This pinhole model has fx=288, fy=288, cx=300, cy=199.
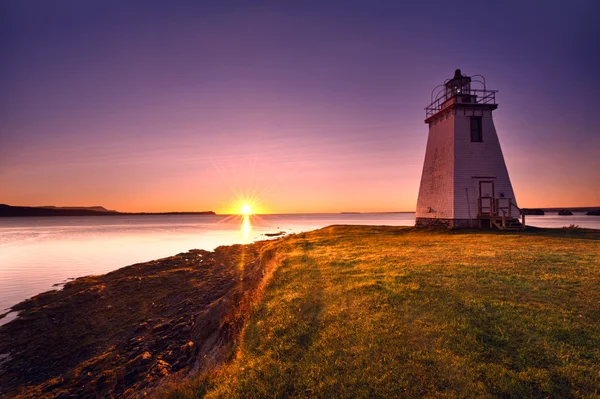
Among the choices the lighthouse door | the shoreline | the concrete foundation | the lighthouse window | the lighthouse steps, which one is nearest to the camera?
the shoreline

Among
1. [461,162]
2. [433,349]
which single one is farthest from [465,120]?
[433,349]

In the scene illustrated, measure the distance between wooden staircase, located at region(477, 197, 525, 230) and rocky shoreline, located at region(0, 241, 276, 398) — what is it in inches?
908

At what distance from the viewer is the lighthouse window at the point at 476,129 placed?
91.3 ft

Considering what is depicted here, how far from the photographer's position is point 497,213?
2658 centimetres

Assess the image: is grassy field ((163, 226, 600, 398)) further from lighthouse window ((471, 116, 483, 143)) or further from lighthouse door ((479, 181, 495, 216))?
lighthouse window ((471, 116, 483, 143))

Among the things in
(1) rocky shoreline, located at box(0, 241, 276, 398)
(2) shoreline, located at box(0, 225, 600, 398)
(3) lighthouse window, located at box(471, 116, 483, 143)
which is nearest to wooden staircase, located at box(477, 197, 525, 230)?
(3) lighthouse window, located at box(471, 116, 483, 143)

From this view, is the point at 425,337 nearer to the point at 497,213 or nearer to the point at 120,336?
the point at 120,336

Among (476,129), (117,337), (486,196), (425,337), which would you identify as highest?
(476,129)

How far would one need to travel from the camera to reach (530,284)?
370 inches

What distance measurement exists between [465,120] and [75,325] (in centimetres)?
3294

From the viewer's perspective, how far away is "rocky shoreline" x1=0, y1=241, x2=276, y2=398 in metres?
8.62

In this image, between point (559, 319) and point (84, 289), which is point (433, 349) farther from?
point (84, 289)

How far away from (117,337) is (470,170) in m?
29.3

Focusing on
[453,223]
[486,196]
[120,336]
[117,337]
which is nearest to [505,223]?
[486,196]
